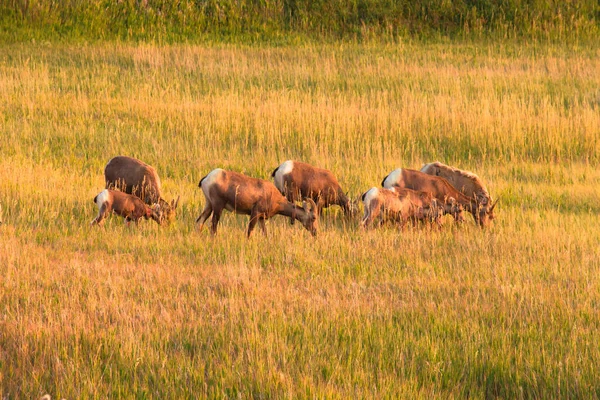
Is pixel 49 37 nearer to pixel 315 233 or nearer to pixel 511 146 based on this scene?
pixel 511 146

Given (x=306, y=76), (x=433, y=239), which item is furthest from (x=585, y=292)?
(x=306, y=76)

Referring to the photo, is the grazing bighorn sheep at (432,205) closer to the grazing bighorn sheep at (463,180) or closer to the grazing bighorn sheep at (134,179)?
the grazing bighorn sheep at (463,180)

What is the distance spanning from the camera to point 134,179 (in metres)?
13.3

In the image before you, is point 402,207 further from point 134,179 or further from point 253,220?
point 134,179

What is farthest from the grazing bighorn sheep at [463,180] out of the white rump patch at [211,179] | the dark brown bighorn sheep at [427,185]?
the white rump patch at [211,179]

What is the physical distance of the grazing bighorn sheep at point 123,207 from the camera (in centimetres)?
1201

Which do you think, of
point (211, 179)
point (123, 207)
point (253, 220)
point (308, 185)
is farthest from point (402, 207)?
point (123, 207)

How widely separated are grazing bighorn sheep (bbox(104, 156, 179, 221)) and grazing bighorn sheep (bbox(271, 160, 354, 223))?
1528 millimetres

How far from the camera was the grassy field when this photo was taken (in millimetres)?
7148

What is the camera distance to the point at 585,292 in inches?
362

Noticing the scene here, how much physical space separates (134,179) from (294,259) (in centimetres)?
374

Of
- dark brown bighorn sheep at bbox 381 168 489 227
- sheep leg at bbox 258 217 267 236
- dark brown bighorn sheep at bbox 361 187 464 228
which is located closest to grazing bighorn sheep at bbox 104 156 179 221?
sheep leg at bbox 258 217 267 236

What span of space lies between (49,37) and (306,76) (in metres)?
9.33

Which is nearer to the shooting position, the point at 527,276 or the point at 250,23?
the point at 527,276
